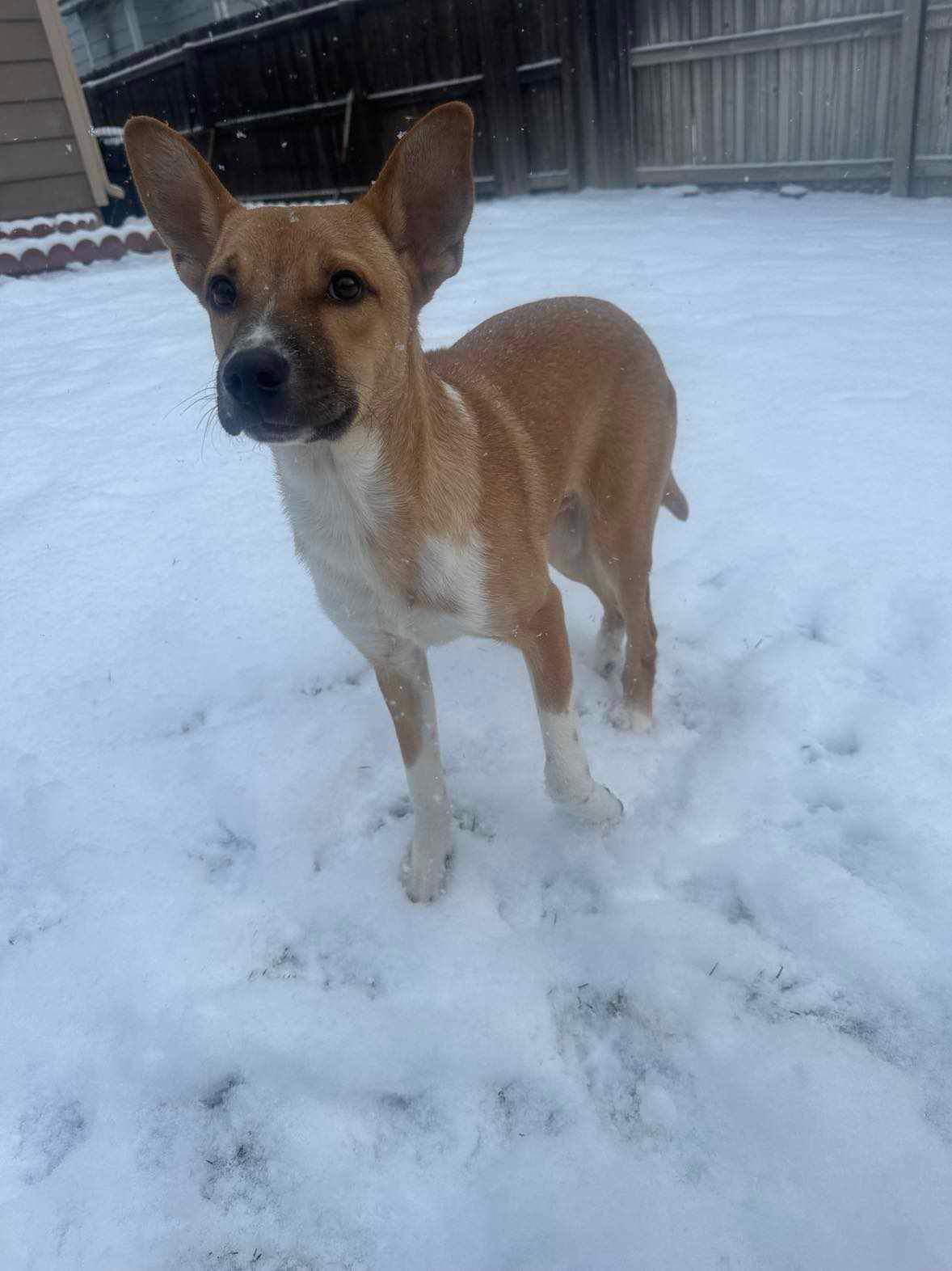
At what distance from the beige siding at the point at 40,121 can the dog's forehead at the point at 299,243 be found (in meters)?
10.1

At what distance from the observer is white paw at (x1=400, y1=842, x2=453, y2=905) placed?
7.77 feet

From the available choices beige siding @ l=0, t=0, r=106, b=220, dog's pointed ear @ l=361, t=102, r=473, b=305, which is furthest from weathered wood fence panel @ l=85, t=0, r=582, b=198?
dog's pointed ear @ l=361, t=102, r=473, b=305

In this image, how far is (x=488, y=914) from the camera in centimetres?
231

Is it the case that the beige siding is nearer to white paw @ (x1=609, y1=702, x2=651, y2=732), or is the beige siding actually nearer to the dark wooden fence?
the dark wooden fence

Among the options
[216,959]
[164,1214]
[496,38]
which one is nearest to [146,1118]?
[164,1214]

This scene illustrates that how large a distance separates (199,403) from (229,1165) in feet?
15.0

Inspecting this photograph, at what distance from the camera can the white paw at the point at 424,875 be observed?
237 cm

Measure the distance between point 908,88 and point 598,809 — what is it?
29.4ft

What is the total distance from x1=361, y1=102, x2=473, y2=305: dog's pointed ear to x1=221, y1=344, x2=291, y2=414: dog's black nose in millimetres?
674

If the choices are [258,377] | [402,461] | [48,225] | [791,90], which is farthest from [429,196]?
[48,225]

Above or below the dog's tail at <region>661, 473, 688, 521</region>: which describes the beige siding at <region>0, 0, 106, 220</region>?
above

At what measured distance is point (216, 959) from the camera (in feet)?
7.32

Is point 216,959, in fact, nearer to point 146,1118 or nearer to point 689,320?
point 146,1118

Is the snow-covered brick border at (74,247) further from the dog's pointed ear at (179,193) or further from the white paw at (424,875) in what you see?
the white paw at (424,875)
